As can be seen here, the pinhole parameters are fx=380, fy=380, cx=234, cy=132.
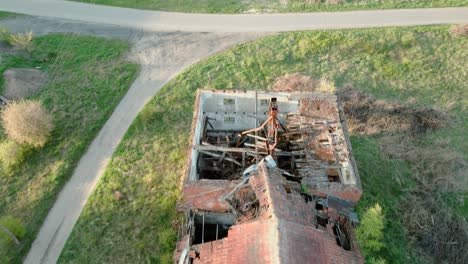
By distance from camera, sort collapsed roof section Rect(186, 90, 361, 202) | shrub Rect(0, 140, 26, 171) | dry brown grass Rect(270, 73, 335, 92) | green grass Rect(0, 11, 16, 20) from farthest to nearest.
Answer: green grass Rect(0, 11, 16, 20)
dry brown grass Rect(270, 73, 335, 92)
shrub Rect(0, 140, 26, 171)
collapsed roof section Rect(186, 90, 361, 202)

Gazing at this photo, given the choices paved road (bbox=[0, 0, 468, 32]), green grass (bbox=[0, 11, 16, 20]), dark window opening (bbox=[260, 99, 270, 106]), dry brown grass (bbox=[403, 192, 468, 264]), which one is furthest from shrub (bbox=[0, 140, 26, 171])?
dry brown grass (bbox=[403, 192, 468, 264])

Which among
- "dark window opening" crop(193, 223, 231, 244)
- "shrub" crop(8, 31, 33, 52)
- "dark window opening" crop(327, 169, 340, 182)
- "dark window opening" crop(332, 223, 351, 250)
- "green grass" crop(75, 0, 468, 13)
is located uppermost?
→ "green grass" crop(75, 0, 468, 13)

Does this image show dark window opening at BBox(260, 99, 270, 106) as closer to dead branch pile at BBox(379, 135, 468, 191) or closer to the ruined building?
the ruined building

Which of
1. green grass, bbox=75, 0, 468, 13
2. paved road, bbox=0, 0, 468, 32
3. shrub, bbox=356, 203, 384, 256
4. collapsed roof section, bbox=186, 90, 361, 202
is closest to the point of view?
collapsed roof section, bbox=186, 90, 361, 202

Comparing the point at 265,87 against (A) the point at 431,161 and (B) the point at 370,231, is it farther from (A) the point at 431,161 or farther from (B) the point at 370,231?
(B) the point at 370,231

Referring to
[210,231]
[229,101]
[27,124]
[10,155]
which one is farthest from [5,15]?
[210,231]

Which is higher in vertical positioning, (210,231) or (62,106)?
(62,106)

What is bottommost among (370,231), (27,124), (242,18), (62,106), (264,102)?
(370,231)
